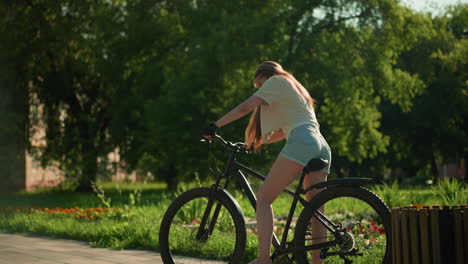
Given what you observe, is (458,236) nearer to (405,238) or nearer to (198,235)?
(405,238)

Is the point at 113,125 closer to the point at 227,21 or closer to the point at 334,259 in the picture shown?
the point at 227,21

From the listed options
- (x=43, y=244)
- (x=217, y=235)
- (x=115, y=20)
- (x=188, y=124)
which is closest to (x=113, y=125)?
(x=115, y=20)

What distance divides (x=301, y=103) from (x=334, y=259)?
116 centimetres

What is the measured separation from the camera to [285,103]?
4617 millimetres

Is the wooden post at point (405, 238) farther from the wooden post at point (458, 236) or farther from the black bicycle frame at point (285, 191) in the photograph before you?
the black bicycle frame at point (285, 191)

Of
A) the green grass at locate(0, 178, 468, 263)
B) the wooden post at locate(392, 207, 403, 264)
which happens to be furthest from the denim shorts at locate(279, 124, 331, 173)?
the green grass at locate(0, 178, 468, 263)

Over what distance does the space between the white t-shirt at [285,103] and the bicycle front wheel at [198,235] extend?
748 millimetres

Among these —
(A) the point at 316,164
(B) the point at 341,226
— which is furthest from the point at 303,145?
(B) the point at 341,226

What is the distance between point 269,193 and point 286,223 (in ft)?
0.80

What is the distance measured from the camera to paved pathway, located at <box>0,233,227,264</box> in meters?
6.19

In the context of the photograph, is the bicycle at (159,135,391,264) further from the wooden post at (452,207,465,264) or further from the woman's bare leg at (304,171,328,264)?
the wooden post at (452,207,465,264)

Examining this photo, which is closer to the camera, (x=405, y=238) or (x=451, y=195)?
(x=405, y=238)

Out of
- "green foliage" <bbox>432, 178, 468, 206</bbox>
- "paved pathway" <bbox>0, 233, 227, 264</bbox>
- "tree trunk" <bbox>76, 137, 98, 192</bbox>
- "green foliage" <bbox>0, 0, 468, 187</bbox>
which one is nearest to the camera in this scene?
"paved pathway" <bbox>0, 233, 227, 264</bbox>

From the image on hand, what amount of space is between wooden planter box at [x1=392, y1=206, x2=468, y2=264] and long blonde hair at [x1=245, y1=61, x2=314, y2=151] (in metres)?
1.25
